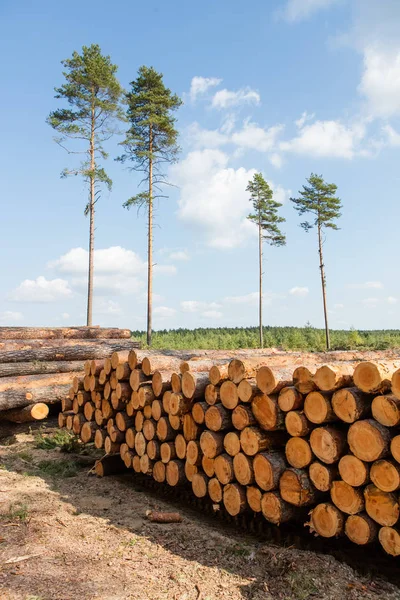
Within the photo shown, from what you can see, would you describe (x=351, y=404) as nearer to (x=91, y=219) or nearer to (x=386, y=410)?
(x=386, y=410)

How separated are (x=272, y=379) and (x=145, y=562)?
2.26 meters

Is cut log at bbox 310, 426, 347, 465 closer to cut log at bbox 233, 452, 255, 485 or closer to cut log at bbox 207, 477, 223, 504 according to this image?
cut log at bbox 233, 452, 255, 485

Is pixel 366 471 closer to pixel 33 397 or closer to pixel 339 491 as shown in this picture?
pixel 339 491

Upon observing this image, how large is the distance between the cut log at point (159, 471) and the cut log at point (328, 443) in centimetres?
261

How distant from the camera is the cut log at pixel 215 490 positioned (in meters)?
5.70

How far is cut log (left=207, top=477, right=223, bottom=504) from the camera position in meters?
5.70

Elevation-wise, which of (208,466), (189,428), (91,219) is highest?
(91,219)

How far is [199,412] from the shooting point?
5.97 meters

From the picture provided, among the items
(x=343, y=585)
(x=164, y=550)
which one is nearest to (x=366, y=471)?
(x=343, y=585)

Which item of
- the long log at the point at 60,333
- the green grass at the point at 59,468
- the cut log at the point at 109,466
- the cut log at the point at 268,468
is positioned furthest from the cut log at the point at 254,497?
the long log at the point at 60,333

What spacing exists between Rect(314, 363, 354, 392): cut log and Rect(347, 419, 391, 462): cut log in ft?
1.36

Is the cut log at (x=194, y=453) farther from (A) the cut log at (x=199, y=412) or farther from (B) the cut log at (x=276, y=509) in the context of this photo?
(B) the cut log at (x=276, y=509)

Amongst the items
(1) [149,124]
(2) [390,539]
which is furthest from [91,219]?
(2) [390,539]

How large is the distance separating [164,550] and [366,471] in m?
2.26
